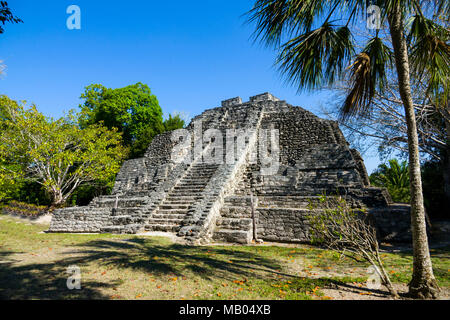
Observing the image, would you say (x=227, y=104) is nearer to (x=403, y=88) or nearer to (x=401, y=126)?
(x=401, y=126)

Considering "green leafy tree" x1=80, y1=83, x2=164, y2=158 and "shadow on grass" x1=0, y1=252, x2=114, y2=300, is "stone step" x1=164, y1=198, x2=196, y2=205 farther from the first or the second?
"green leafy tree" x1=80, y1=83, x2=164, y2=158

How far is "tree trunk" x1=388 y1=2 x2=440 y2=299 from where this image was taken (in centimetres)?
341

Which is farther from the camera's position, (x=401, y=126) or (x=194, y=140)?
(x=194, y=140)

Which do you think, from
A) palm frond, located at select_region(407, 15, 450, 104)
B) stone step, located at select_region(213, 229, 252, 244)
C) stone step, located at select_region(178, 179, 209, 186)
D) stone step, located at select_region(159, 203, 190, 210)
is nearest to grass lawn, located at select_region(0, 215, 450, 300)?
stone step, located at select_region(213, 229, 252, 244)

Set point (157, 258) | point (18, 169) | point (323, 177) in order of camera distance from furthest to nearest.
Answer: point (18, 169) < point (323, 177) < point (157, 258)

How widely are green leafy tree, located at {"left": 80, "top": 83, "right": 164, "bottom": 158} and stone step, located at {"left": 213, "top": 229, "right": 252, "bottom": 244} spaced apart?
62.6ft

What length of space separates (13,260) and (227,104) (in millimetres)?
17842

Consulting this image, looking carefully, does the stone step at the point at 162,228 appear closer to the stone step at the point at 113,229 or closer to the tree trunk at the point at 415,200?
the stone step at the point at 113,229

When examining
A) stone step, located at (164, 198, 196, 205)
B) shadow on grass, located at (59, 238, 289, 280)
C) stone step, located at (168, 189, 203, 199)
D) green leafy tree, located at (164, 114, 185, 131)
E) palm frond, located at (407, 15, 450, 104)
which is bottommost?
shadow on grass, located at (59, 238, 289, 280)

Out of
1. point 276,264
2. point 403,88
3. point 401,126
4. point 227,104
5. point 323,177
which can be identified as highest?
point 227,104

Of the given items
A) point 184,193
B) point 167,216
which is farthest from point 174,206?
point 184,193

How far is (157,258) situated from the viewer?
5.40 meters
